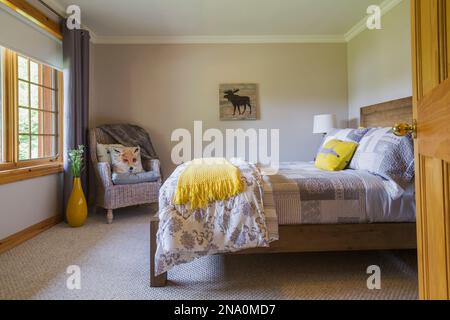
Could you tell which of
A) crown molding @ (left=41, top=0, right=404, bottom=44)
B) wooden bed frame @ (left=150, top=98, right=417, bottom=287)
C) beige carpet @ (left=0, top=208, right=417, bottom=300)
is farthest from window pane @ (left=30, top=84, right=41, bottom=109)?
wooden bed frame @ (left=150, top=98, right=417, bottom=287)

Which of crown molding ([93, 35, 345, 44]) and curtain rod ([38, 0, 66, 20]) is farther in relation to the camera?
crown molding ([93, 35, 345, 44])

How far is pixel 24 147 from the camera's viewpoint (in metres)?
2.58

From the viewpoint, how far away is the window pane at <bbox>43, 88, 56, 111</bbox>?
2.88m

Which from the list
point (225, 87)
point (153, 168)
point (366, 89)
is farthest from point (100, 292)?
point (366, 89)

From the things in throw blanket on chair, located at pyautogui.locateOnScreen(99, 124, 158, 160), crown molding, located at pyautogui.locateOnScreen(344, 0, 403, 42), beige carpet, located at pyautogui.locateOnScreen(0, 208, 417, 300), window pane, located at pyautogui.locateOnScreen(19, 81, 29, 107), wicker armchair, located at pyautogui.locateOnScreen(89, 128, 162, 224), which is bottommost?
beige carpet, located at pyautogui.locateOnScreen(0, 208, 417, 300)

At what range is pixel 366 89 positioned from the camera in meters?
3.34

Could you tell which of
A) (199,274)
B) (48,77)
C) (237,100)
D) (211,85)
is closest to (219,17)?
(211,85)

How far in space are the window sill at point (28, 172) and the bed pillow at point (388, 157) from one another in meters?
2.87

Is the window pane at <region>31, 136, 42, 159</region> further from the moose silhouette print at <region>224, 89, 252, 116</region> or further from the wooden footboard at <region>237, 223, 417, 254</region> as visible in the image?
the wooden footboard at <region>237, 223, 417, 254</region>

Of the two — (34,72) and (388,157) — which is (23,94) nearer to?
(34,72)

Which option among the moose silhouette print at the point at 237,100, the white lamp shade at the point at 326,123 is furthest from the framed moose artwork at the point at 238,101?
the white lamp shade at the point at 326,123

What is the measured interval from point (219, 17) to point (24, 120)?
2.39m

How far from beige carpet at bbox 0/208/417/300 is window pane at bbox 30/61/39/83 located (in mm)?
1652

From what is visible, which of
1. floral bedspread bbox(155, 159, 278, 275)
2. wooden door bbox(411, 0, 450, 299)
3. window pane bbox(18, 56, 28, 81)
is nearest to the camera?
wooden door bbox(411, 0, 450, 299)
